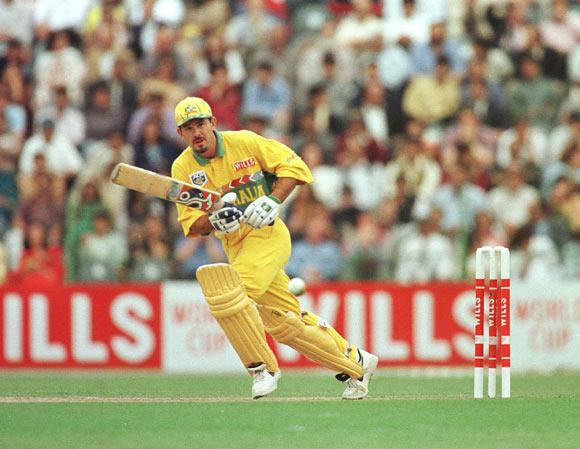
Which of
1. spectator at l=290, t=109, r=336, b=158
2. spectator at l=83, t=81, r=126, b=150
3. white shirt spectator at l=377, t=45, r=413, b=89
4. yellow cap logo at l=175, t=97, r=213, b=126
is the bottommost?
yellow cap logo at l=175, t=97, r=213, b=126

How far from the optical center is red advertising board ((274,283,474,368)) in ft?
45.4

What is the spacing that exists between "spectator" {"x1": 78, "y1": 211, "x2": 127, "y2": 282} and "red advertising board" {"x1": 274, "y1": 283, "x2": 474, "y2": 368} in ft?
6.25

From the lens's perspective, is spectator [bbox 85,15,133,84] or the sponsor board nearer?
the sponsor board

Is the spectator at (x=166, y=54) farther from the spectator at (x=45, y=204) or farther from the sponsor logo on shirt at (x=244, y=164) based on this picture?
the sponsor logo on shirt at (x=244, y=164)

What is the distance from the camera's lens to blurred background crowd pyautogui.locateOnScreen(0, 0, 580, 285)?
14.6 m

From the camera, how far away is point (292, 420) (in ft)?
26.7

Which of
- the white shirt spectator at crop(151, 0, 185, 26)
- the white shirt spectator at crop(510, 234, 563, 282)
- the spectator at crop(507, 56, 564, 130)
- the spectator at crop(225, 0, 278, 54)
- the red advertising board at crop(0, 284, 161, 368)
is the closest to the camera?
the red advertising board at crop(0, 284, 161, 368)

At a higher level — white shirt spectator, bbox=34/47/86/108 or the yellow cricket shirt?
white shirt spectator, bbox=34/47/86/108

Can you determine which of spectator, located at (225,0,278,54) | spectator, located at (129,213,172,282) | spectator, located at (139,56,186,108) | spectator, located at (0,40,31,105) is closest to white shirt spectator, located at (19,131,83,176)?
spectator, located at (0,40,31,105)

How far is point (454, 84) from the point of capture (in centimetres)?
1585

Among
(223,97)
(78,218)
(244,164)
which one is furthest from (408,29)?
Answer: (244,164)

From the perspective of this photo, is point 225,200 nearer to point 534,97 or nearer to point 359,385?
point 359,385

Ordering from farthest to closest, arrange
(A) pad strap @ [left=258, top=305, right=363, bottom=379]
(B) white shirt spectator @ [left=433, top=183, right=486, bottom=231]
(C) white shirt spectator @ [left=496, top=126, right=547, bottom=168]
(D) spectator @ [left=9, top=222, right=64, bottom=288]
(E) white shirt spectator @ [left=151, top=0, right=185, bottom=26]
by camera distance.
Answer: (E) white shirt spectator @ [left=151, top=0, right=185, bottom=26]
(C) white shirt spectator @ [left=496, top=126, right=547, bottom=168]
(B) white shirt spectator @ [left=433, top=183, right=486, bottom=231]
(D) spectator @ [left=9, top=222, right=64, bottom=288]
(A) pad strap @ [left=258, top=305, right=363, bottom=379]

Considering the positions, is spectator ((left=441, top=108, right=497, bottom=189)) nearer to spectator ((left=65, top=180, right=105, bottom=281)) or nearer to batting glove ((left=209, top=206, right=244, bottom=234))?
spectator ((left=65, top=180, right=105, bottom=281))
